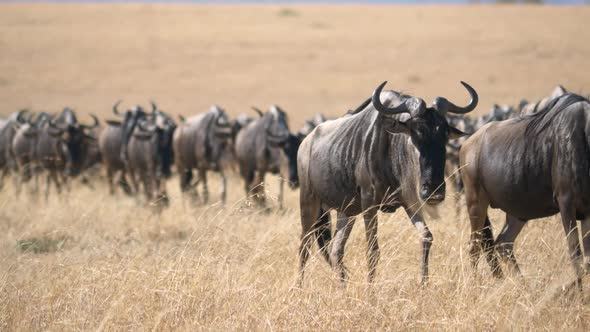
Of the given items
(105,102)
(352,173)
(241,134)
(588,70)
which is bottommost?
(105,102)

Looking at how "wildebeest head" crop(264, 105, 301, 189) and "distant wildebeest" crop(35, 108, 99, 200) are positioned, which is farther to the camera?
"distant wildebeest" crop(35, 108, 99, 200)

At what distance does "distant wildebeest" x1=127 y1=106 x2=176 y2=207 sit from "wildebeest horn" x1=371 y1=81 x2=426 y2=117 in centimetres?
937

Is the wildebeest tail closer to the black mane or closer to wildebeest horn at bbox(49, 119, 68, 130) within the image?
the black mane

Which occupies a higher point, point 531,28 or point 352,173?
point 352,173

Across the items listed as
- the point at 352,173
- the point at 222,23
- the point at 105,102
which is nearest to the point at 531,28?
the point at 222,23

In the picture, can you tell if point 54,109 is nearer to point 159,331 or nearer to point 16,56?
point 16,56

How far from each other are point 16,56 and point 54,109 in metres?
A: 12.9

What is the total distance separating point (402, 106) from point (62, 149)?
1175 centimetres

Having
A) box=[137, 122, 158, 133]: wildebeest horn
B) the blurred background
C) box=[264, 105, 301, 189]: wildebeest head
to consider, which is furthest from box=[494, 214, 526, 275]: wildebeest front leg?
the blurred background

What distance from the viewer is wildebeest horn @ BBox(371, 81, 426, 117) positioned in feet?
20.2

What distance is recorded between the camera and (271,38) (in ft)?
181

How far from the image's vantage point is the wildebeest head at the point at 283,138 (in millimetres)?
14094

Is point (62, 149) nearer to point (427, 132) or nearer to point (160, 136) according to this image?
point (160, 136)

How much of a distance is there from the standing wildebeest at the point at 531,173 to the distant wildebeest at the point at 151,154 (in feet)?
29.4
